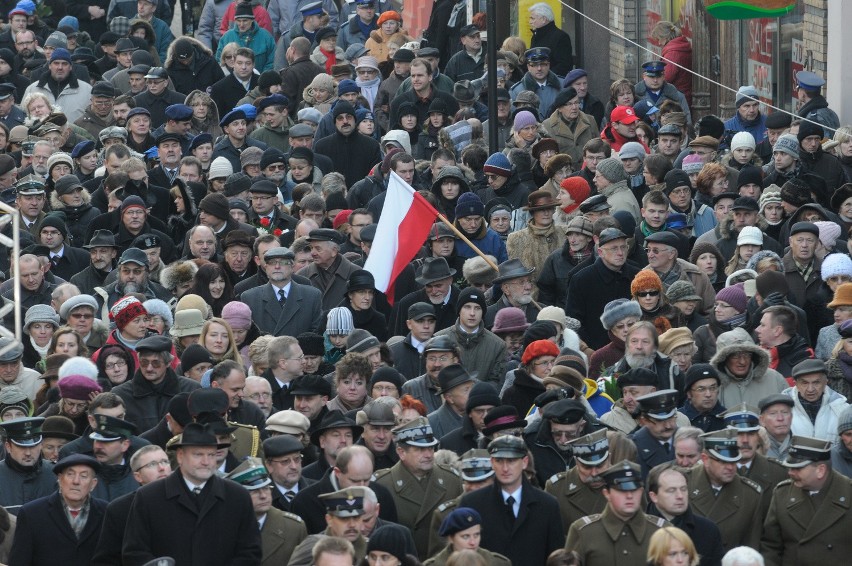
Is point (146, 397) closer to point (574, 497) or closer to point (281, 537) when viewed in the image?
point (281, 537)

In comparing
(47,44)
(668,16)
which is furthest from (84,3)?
(668,16)

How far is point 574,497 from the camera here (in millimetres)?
11531

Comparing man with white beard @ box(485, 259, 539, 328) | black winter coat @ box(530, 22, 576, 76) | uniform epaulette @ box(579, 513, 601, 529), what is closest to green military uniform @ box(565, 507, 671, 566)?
uniform epaulette @ box(579, 513, 601, 529)

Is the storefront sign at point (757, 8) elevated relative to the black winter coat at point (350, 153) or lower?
elevated

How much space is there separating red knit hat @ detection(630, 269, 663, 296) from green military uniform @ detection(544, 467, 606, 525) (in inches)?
126

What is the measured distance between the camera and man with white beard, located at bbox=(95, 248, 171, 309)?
1581 centimetres

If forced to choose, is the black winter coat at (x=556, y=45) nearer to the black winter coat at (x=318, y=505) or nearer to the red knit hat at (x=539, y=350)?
the red knit hat at (x=539, y=350)

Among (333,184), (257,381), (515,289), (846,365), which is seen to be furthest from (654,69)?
(257,381)

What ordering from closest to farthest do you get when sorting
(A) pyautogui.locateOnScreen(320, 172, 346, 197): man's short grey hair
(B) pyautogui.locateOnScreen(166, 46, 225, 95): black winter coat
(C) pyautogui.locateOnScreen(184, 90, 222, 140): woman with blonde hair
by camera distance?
(A) pyautogui.locateOnScreen(320, 172, 346, 197): man's short grey hair
(C) pyautogui.locateOnScreen(184, 90, 222, 140): woman with blonde hair
(B) pyautogui.locateOnScreen(166, 46, 225, 95): black winter coat

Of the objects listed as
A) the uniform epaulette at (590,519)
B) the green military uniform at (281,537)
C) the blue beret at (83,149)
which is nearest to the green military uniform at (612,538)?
the uniform epaulette at (590,519)

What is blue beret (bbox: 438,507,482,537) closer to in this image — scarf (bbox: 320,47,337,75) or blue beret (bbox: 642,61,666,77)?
blue beret (bbox: 642,61,666,77)

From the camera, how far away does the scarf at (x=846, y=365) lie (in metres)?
13.4

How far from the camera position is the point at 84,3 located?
28422 millimetres

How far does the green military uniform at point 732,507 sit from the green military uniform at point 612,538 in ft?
2.33
